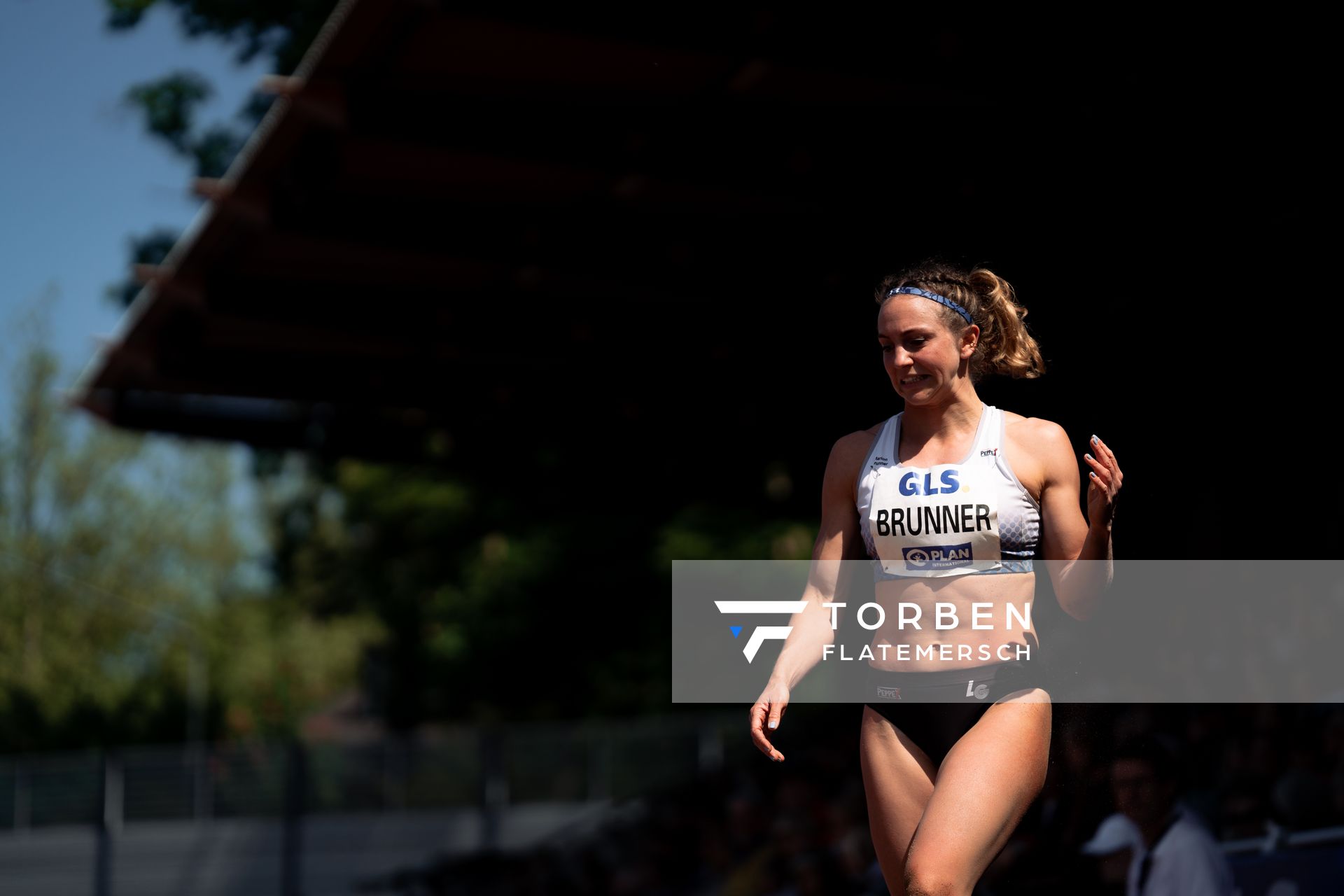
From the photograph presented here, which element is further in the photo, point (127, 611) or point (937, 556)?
point (127, 611)

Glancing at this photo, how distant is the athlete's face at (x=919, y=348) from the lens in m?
3.88

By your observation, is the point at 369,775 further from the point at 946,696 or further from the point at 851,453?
the point at 946,696

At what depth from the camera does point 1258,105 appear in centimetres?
721

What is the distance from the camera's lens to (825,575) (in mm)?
4090

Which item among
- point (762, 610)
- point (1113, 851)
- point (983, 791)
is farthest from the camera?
point (1113, 851)

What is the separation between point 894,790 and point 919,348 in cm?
113

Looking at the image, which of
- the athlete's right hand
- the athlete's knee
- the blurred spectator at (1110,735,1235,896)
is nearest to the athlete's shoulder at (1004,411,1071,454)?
the athlete's right hand

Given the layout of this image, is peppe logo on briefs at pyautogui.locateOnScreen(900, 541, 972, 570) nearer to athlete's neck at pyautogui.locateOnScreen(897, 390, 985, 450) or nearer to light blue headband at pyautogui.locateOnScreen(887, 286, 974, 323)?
athlete's neck at pyautogui.locateOnScreen(897, 390, 985, 450)

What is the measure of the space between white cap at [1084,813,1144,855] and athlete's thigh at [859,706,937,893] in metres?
2.71

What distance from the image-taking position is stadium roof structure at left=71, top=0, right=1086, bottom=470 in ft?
27.2

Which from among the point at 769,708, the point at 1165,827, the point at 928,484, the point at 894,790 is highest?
the point at 928,484

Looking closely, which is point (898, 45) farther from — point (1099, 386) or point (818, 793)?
point (818, 793)

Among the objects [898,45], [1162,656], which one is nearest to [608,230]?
[898,45]

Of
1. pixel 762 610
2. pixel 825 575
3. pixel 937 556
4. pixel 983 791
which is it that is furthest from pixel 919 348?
pixel 762 610
